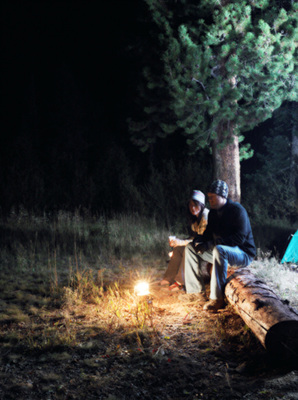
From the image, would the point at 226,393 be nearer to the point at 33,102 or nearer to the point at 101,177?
the point at 101,177

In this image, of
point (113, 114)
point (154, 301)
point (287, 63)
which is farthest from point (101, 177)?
point (154, 301)

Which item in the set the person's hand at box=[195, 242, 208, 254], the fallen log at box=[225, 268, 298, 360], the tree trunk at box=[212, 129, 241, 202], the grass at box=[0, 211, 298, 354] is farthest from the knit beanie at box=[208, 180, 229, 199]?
the tree trunk at box=[212, 129, 241, 202]

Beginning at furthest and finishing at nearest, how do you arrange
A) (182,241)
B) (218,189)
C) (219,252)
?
(182,241)
(218,189)
(219,252)

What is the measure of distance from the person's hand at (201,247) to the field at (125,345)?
0.70m

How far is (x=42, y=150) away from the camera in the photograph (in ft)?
63.0

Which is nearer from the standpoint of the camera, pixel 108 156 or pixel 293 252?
pixel 293 252

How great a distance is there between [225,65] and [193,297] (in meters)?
4.60

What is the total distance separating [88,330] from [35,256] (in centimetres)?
392

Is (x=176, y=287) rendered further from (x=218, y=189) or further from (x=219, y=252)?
(x=218, y=189)

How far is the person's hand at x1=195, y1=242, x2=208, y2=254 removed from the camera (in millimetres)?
4863

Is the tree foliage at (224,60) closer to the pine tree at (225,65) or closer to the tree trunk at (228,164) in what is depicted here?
the pine tree at (225,65)

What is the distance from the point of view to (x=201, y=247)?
16.0ft

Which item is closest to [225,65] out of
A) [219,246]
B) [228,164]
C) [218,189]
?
[228,164]

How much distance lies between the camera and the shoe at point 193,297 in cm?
481
